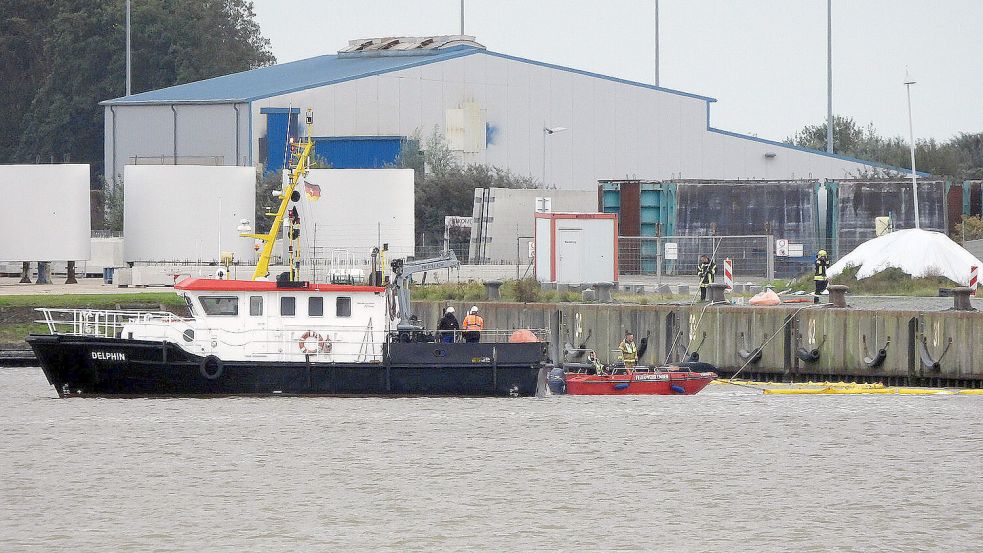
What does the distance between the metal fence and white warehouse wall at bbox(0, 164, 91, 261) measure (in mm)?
17476

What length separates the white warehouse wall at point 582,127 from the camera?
7381 centimetres

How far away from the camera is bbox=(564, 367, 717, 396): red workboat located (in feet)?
109

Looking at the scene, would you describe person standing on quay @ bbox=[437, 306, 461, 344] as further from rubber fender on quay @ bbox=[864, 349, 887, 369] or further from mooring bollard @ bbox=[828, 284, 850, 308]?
mooring bollard @ bbox=[828, 284, 850, 308]

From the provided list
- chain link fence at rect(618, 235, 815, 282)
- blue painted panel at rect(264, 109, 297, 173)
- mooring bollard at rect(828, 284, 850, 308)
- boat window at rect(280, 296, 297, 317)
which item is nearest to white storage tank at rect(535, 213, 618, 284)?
chain link fence at rect(618, 235, 815, 282)

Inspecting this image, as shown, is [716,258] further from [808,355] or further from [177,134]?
[177,134]

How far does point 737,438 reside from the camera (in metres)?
28.3

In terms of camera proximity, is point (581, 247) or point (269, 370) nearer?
point (269, 370)

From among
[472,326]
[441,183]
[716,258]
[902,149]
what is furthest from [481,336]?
[902,149]

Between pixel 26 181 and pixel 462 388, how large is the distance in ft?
92.9

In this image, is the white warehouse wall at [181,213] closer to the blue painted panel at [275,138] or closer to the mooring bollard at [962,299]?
the blue painted panel at [275,138]

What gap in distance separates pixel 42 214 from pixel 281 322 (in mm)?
25988

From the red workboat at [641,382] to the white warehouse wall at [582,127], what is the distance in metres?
40.6

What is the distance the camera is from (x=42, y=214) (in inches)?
2172

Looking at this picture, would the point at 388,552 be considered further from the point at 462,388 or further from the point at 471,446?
the point at 462,388
